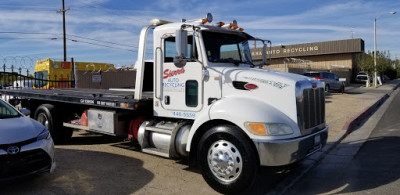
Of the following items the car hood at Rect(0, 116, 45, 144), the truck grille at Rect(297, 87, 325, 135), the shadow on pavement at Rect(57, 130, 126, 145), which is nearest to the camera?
the car hood at Rect(0, 116, 45, 144)

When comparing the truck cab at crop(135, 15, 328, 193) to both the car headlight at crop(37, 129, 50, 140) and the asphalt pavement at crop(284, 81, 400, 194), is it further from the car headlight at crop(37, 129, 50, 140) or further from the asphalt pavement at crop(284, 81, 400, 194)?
the car headlight at crop(37, 129, 50, 140)

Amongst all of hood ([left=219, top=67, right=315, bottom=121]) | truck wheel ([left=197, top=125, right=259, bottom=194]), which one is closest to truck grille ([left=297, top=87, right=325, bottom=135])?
hood ([left=219, top=67, right=315, bottom=121])

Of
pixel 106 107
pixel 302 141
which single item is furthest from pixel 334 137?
pixel 106 107

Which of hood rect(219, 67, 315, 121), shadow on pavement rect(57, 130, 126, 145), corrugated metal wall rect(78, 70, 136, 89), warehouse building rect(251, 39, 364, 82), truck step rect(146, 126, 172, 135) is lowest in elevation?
shadow on pavement rect(57, 130, 126, 145)

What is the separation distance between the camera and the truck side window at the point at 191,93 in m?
5.28

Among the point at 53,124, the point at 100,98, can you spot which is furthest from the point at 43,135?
the point at 53,124

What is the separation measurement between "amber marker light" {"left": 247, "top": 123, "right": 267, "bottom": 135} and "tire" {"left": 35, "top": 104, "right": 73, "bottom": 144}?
5189 millimetres

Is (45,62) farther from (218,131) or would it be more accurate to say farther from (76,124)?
(218,131)

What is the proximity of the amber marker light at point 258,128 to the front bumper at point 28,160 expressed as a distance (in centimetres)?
297

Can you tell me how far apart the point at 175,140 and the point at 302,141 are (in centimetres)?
199

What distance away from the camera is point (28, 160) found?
177 inches

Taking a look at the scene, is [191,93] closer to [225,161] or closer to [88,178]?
[225,161]

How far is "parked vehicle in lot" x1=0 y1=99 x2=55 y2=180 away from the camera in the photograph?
14.1ft

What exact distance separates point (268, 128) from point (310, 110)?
3.11 ft
